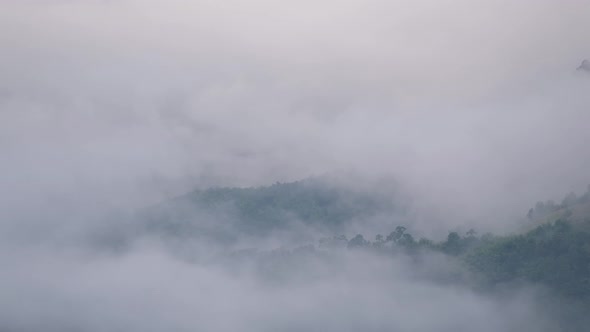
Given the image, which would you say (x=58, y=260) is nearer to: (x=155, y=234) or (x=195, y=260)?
(x=155, y=234)

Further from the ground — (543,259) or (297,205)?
(297,205)

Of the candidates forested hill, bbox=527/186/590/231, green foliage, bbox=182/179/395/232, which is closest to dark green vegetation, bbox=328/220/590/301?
forested hill, bbox=527/186/590/231

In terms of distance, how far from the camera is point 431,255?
93.8m

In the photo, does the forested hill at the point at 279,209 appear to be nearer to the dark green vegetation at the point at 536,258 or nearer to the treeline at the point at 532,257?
the treeline at the point at 532,257

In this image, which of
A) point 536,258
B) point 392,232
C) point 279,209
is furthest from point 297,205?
point 536,258

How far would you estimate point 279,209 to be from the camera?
140375 millimetres

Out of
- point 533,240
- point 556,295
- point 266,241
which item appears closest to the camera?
point 556,295

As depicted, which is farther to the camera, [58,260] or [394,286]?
[58,260]

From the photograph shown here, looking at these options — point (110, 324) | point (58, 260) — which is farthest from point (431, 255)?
point (58, 260)

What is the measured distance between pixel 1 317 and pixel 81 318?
11692mm

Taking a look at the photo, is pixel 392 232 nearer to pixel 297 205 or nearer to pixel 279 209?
pixel 297 205

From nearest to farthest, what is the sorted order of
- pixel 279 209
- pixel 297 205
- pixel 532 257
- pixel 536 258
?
pixel 536 258
pixel 532 257
pixel 297 205
pixel 279 209

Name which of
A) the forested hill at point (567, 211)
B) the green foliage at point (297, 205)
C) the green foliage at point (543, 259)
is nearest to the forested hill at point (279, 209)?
the green foliage at point (297, 205)

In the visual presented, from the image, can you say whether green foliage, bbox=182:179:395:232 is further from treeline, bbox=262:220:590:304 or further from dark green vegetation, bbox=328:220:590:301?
dark green vegetation, bbox=328:220:590:301
